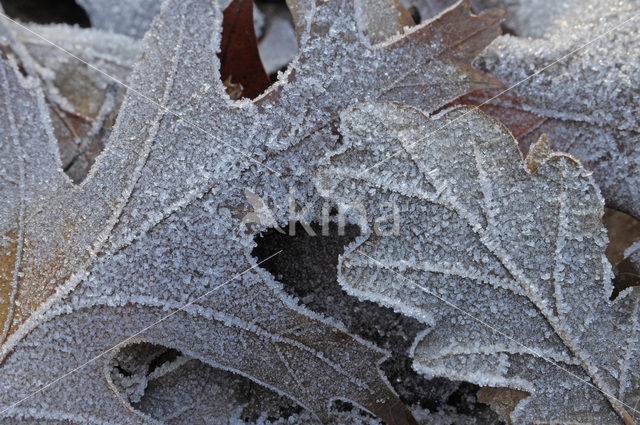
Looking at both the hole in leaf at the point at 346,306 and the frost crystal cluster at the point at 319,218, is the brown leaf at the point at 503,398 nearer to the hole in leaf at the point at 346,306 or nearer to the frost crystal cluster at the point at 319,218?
the frost crystal cluster at the point at 319,218

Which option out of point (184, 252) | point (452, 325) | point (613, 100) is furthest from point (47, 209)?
point (613, 100)

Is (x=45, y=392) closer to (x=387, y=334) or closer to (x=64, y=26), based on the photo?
(x=387, y=334)

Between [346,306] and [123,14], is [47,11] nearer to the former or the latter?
[123,14]

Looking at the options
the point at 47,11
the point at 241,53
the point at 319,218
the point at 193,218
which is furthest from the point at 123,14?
the point at 319,218

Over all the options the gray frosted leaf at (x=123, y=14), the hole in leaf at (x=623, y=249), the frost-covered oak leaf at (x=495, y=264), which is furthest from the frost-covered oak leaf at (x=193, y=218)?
the gray frosted leaf at (x=123, y=14)

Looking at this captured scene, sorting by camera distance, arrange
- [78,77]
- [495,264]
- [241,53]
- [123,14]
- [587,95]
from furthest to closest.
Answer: [123,14] < [78,77] < [241,53] < [587,95] < [495,264]
